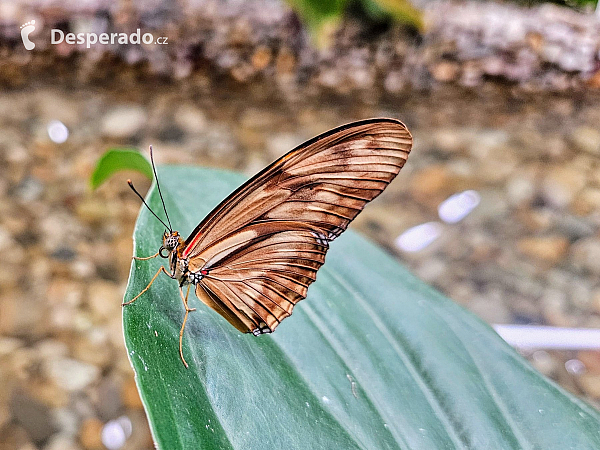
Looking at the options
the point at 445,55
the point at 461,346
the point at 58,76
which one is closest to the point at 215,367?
the point at 461,346

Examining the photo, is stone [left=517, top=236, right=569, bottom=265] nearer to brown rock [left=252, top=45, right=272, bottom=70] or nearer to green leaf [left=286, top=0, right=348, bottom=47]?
green leaf [left=286, top=0, right=348, bottom=47]

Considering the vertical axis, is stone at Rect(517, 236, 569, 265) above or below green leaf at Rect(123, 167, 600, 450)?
below

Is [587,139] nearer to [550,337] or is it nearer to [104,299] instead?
[550,337]

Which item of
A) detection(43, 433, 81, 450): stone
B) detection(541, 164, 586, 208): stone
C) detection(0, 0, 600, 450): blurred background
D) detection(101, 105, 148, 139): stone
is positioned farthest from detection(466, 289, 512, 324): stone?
detection(101, 105, 148, 139): stone

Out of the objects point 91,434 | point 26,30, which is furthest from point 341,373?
point 26,30

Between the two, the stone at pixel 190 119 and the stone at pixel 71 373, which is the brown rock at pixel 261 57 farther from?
the stone at pixel 71 373

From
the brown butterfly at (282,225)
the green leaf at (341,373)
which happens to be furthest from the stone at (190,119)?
the brown butterfly at (282,225)

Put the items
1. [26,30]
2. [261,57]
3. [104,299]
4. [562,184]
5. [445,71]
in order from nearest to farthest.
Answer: [104,299]
[562,184]
[26,30]
[261,57]
[445,71]
